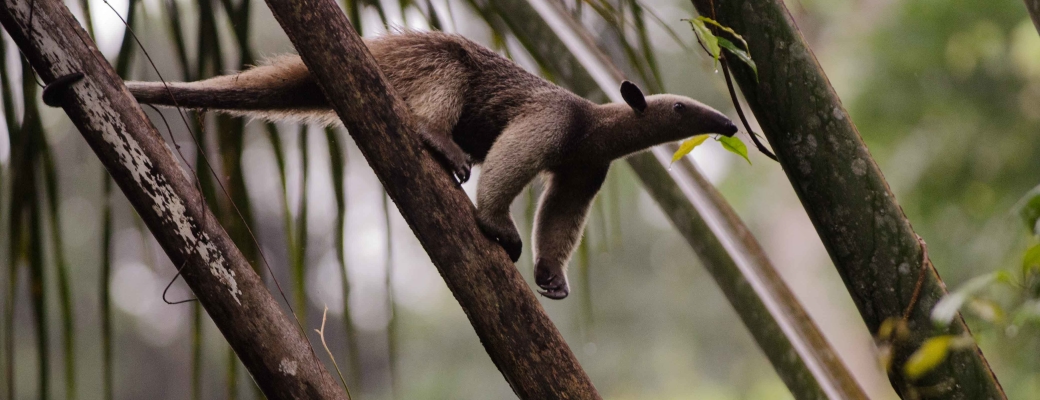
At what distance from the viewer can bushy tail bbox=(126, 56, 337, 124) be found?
2359mm

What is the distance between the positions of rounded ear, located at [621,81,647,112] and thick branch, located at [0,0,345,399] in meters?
1.49

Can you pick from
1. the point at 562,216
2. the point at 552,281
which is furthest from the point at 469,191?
the point at 552,281

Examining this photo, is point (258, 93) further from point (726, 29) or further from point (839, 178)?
point (839, 178)

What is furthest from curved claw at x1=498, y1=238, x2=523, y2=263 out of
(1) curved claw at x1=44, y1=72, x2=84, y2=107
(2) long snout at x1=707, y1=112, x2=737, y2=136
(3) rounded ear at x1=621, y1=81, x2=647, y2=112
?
(1) curved claw at x1=44, y1=72, x2=84, y2=107

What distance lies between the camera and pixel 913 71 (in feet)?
29.0

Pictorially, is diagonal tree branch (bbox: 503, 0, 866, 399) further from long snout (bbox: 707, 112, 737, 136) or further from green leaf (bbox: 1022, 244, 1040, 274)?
green leaf (bbox: 1022, 244, 1040, 274)

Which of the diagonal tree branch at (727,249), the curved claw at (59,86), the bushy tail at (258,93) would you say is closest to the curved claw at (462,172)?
the diagonal tree branch at (727,249)

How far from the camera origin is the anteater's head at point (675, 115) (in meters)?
2.99

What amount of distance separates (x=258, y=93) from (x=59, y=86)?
0.90 metres

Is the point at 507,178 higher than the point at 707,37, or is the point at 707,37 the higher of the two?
the point at 707,37

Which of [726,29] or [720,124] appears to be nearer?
[726,29]

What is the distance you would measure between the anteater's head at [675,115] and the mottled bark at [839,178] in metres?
1.06

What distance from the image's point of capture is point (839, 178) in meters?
1.90

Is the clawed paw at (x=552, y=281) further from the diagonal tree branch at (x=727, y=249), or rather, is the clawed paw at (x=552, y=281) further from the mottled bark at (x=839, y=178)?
the mottled bark at (x=839, y=178)
